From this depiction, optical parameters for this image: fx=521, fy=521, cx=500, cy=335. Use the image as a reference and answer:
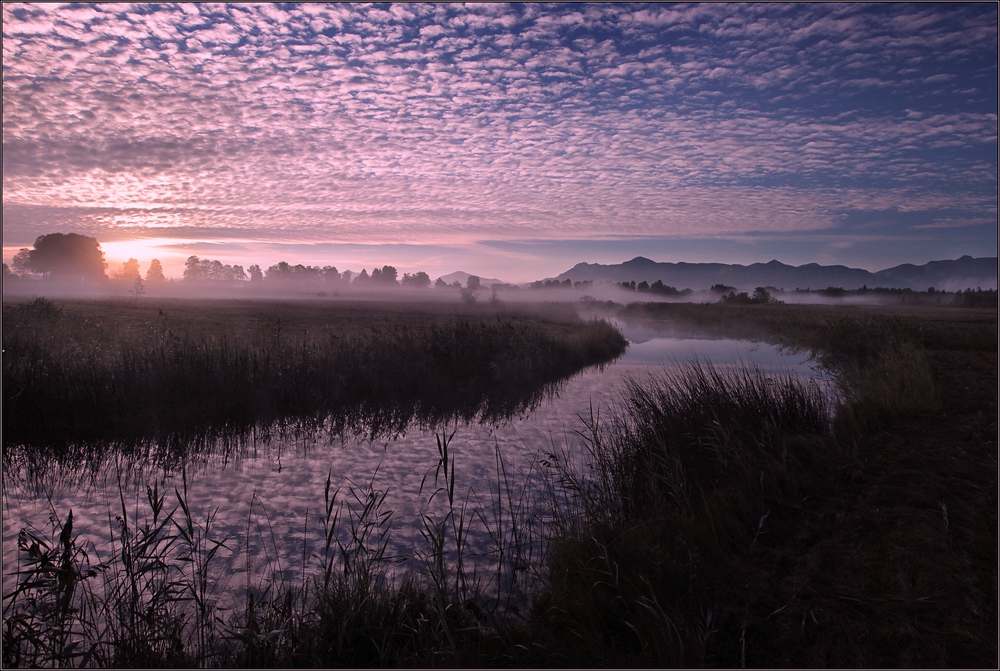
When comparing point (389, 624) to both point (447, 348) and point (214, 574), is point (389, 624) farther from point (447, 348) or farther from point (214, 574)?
point (447, 348)

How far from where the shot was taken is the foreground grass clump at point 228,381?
9703 millimetres

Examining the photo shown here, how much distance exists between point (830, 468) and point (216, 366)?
39.2 ft

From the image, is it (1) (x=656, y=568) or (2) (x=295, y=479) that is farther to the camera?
(2) (x=295, y=479)

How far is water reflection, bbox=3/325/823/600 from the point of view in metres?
5.48

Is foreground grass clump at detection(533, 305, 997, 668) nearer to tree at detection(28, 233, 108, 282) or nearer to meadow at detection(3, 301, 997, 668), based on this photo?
meadow at detection(3, 301, 997, 668)

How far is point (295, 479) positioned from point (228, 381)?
17.7 ft

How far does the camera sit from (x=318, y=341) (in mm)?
15578

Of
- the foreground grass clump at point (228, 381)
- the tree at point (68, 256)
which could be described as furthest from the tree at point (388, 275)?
the foreground grass clump at point (228, 381)

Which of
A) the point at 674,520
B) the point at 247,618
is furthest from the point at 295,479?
the point at 674,520

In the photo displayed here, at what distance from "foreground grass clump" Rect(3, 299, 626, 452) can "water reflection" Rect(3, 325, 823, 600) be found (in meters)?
0.92

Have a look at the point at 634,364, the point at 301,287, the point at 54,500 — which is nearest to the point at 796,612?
the point at 54,500

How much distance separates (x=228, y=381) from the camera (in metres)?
11.8

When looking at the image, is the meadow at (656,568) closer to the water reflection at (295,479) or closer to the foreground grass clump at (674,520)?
the foreground grass clump at (674,520)

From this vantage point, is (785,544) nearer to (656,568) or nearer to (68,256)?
(656,568)
